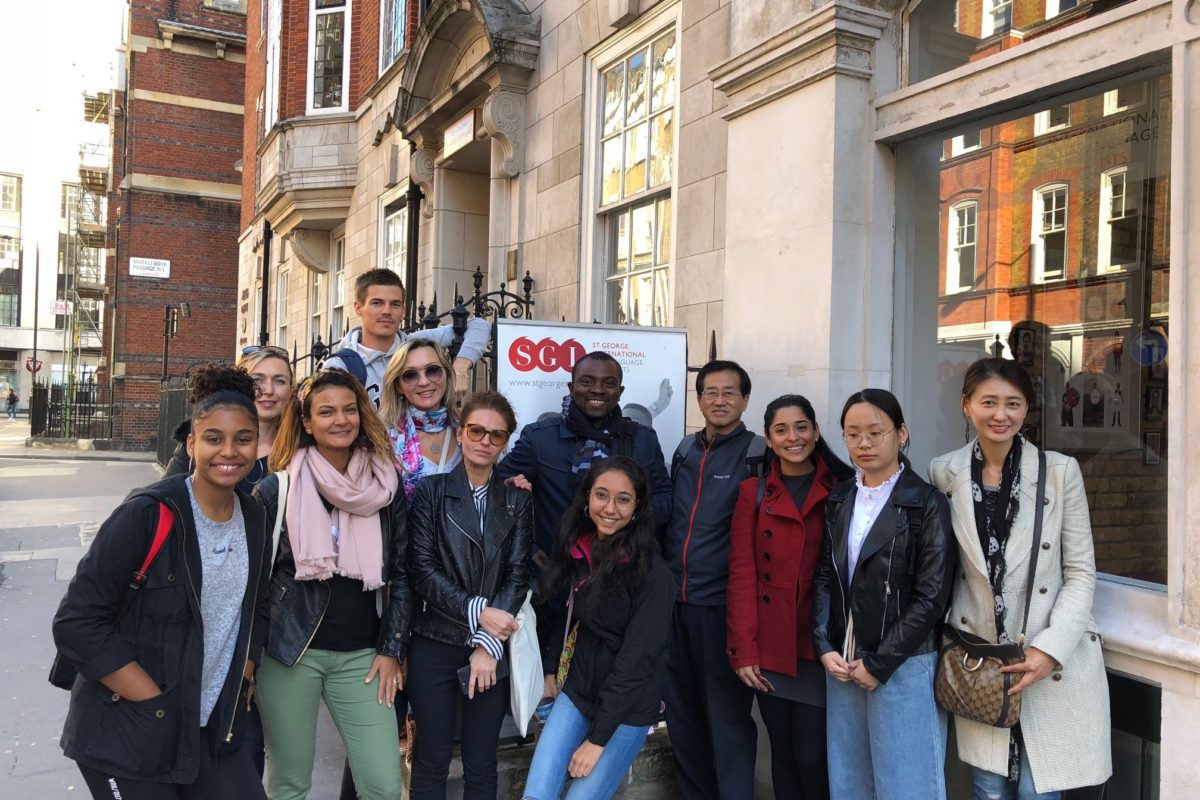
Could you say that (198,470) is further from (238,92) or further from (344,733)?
(238,92)

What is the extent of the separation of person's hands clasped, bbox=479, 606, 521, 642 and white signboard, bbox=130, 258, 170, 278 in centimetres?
2785

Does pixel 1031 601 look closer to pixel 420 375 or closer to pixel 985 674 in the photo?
pixel 985 674

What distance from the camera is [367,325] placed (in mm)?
4484

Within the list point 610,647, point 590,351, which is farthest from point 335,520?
point 590,351

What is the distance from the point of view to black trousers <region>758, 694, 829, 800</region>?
3.53 meters

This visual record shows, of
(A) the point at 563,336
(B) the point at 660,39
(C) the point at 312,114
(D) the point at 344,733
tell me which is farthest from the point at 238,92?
(D) the point at 344,733

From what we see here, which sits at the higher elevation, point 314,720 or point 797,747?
point 314,720

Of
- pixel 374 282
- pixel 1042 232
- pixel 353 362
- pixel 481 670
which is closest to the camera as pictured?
pixel 481 670

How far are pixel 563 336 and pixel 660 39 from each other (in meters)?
3.05

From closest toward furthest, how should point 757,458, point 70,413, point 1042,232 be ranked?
point 757,458
point 1042,232
point 70,413

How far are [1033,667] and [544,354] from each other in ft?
10.1

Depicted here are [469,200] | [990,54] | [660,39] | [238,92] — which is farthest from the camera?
[238,92]

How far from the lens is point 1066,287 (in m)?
3.90

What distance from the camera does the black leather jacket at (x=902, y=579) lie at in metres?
3.07
